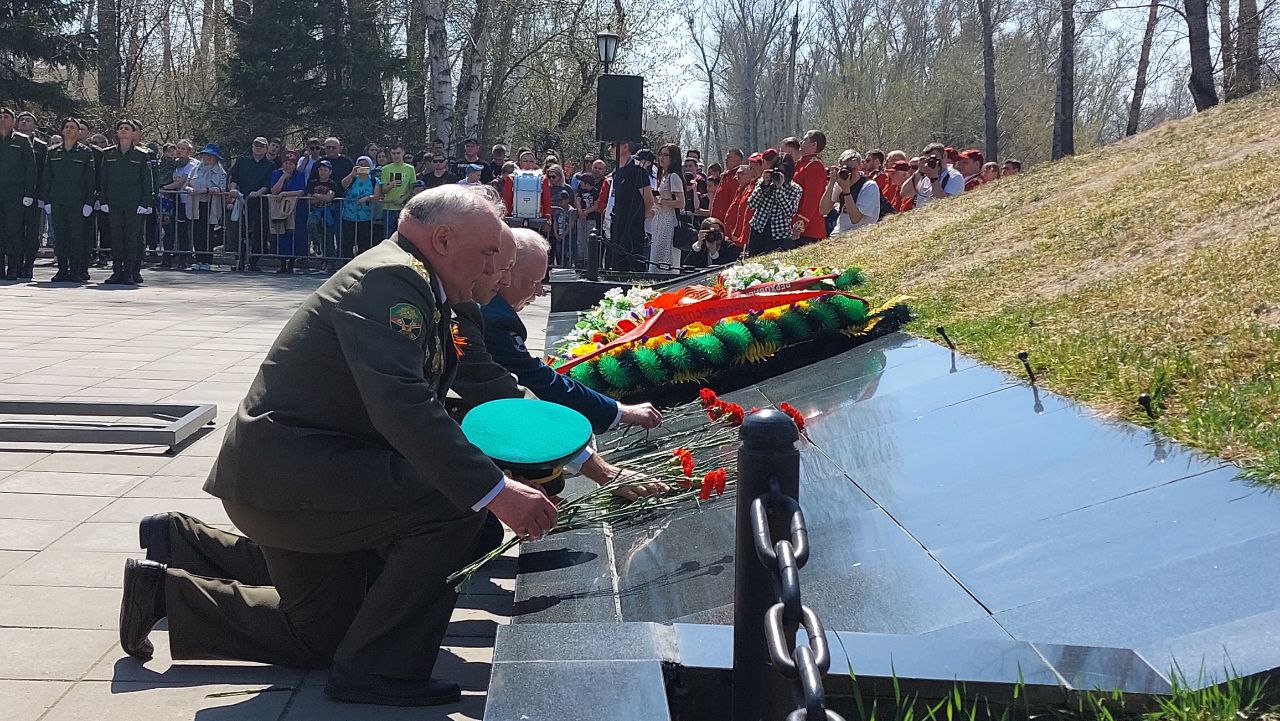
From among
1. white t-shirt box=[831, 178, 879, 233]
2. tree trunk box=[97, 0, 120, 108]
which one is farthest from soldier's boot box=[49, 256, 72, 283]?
tree trunk box=[97, 0, 120, 108]

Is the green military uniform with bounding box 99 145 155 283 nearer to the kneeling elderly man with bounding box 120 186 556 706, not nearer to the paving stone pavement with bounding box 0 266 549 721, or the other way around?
the paving stone pavement with bounding box 0 266 549 721

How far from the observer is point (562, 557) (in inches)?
158

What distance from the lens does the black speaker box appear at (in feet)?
49.3

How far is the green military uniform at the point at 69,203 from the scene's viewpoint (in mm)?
16109

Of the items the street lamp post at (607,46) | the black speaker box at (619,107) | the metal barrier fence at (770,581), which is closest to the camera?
the metal barrier fence at (770,581)

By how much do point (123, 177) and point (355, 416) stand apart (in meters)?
14.4

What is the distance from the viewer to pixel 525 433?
3.99 m

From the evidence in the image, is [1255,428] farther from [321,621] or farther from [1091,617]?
[321,621]

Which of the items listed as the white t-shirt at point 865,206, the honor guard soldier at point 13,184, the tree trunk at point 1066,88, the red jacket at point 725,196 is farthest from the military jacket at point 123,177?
the tree trunk at point 1066,88

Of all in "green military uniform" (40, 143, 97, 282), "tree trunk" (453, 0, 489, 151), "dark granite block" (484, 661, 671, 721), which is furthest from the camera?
"tree trunk" (453, 0, 489, 151)

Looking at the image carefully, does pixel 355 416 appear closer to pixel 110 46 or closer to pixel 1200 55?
pixel 1200 55

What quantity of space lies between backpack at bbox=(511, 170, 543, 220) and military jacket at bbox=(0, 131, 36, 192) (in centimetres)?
637

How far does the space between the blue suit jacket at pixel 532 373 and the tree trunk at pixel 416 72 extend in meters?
23.2

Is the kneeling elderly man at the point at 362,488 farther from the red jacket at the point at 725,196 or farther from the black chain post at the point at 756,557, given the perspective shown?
the red jacket at the point at 725,196
